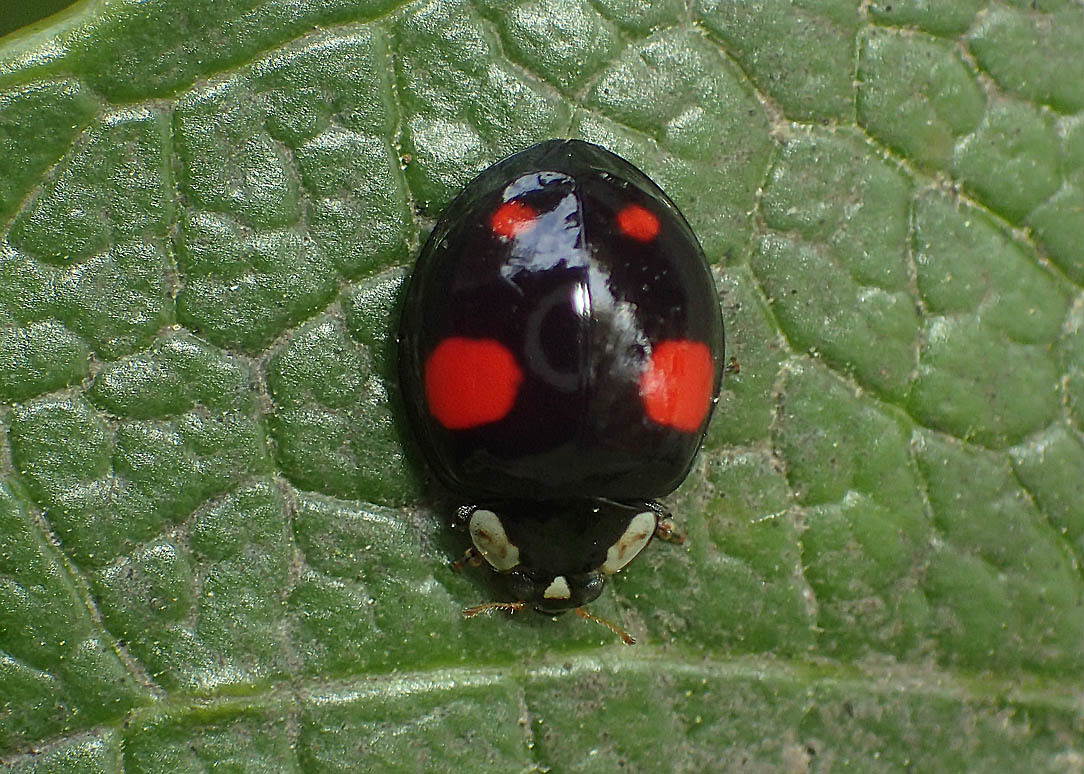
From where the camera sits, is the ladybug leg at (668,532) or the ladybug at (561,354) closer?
the ladybug at (561,354)

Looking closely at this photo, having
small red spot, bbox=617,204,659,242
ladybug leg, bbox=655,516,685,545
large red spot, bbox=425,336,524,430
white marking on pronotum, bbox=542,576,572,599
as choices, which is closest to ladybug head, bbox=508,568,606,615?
white marking on pronotum, bbox=542,576,572,599

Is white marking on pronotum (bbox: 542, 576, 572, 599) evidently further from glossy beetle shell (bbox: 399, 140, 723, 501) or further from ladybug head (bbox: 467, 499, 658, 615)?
glossy beetle shell (bbox: 399, 140, 723, 501)

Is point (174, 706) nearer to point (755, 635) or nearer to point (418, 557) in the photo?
point (418, 557)

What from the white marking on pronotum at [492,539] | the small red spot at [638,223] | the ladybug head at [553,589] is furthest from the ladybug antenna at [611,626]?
the small red spot at [638,223]

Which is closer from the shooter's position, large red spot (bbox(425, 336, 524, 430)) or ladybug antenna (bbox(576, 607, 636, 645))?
large red spot (bbox(425, 336, 524, 430))

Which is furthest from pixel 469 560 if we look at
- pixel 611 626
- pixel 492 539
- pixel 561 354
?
A: pixel 561 354

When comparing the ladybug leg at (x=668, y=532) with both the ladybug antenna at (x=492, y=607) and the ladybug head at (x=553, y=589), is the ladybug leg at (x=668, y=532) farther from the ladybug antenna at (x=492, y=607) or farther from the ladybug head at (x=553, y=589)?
the ladybug antenna at (x=492, y=607)

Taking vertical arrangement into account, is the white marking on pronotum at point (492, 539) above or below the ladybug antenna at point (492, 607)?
above
